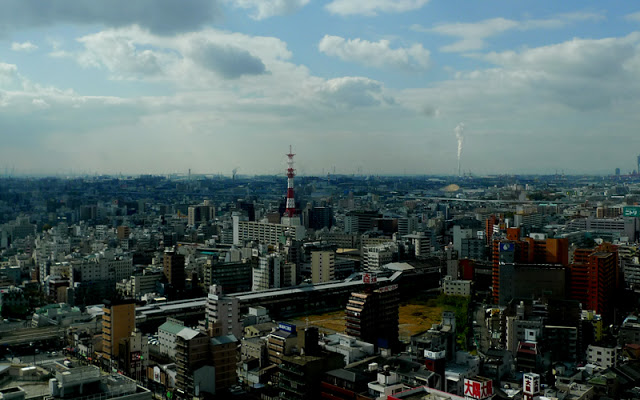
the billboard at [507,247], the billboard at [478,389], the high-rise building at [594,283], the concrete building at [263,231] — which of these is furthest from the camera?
the concrete building at [263,231]

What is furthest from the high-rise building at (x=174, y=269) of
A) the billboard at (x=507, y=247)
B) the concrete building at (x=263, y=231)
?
the billboard at (x=507, y=247)

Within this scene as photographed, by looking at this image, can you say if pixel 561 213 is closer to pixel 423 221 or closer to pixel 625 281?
pixel 423 221

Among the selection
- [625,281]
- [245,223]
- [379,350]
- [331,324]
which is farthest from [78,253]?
[625,281]

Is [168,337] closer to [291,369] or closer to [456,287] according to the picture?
[291,369]

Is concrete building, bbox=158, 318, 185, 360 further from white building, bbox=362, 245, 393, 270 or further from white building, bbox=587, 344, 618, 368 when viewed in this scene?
white building, bbox=362, 245, 393, 270

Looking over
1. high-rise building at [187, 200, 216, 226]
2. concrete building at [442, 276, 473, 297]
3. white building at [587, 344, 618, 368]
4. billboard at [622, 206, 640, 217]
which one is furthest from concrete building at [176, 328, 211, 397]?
billboard at [622, 206, 640, 217]

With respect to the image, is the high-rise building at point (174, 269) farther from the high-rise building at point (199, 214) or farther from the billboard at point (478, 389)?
the high-rise building at point (199, 214)

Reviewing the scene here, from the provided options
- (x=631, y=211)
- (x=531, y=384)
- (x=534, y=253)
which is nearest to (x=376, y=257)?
(x=534, y=253)
